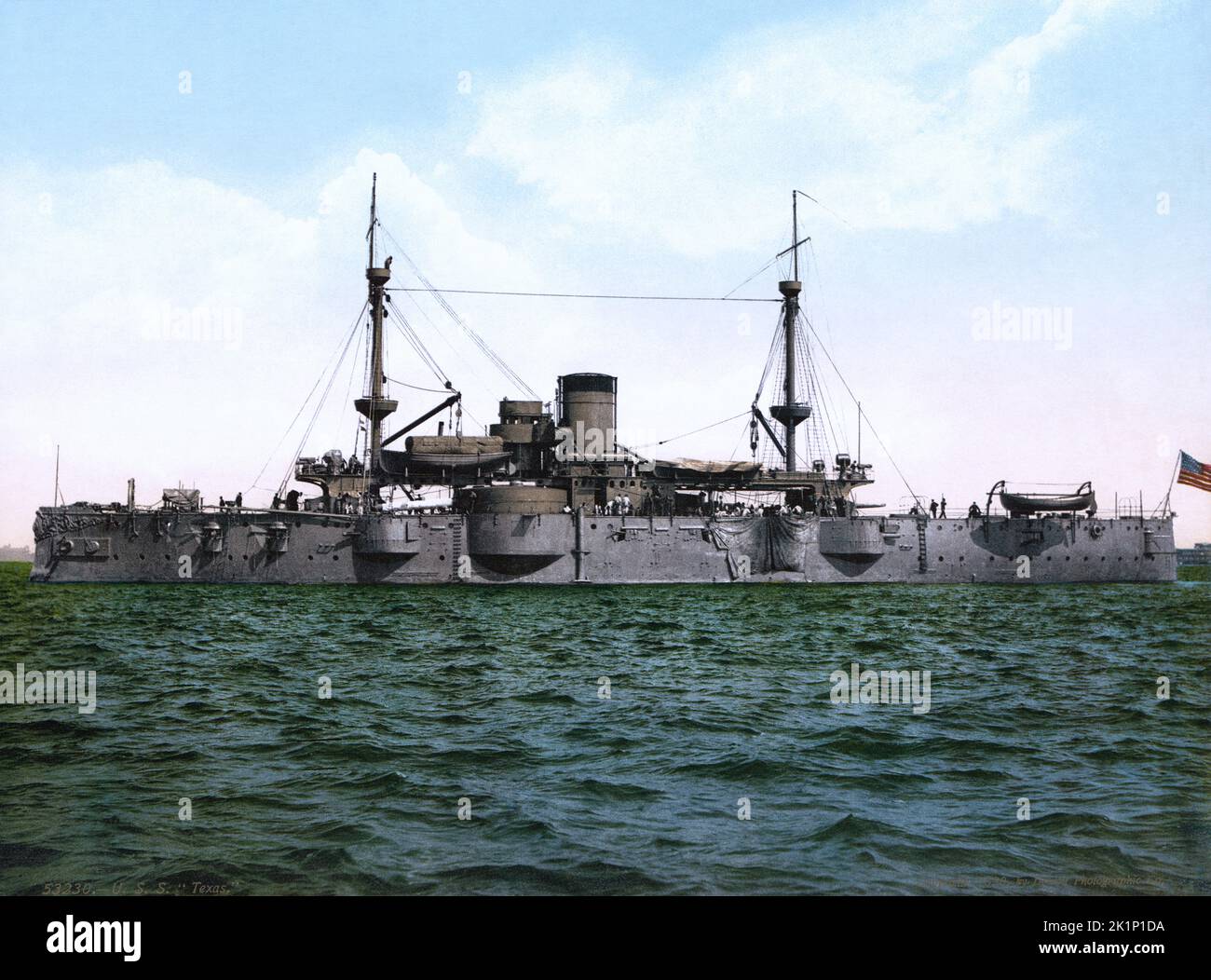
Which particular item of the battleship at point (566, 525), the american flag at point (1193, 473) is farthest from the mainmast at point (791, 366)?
the american flag at point (1193, 473)

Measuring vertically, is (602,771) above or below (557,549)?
below

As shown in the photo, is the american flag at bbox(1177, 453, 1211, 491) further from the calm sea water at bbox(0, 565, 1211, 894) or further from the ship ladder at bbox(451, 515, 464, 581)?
the ship ladder at bbox(451, 515, 464, 581)

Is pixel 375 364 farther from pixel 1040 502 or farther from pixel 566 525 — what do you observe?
pixel 1040 502

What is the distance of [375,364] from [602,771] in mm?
50595

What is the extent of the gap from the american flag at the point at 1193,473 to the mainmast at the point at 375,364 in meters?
41.4

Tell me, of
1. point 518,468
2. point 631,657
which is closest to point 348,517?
point 518,468

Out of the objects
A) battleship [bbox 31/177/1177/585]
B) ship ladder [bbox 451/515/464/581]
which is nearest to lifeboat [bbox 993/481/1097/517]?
battleship [bbox 31/177/1177/585]

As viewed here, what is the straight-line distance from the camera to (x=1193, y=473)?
1745 inches

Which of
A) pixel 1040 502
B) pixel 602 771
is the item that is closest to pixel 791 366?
pixel 1040 502

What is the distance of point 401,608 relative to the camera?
33781 millimetres

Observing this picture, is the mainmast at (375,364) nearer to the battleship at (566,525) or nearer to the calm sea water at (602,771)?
the battleship at (566,525)

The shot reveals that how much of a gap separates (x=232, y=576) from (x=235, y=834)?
43476 millimetres

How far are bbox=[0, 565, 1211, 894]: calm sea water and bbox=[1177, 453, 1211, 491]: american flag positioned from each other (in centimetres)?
2741
